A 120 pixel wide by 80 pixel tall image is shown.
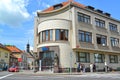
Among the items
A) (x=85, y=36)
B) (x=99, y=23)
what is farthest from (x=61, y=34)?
(x=99, y=23)

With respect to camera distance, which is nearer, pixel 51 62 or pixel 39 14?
pixel 51 62

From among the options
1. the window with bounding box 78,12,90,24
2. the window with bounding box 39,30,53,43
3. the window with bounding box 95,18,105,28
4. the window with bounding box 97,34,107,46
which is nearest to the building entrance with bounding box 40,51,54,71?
the window with bounding box 39,30,53,43

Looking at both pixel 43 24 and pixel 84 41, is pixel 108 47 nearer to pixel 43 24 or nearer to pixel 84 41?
pixel 84 41

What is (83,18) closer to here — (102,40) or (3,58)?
(102,40)

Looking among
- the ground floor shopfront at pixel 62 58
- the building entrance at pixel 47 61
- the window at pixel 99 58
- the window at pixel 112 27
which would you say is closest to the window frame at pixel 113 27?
the window at pixel 112 27

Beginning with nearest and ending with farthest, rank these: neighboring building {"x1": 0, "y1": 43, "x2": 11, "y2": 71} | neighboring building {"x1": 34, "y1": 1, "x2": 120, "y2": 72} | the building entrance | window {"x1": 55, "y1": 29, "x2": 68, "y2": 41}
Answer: neighboring building {"x1": 34, "y1": 1, "x2": 120, "y2": 72} → the building entrance → window {"x1": 55, "y1": 29, "x2": 68, "y2": 41} → neighboring building {"x1": 0, "y1": 43, "x2": 11, "y2": 71}

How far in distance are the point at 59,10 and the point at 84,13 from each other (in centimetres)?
503

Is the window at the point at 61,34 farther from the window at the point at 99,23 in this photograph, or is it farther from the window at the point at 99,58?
the window at the point at 99,23

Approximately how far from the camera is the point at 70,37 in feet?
137

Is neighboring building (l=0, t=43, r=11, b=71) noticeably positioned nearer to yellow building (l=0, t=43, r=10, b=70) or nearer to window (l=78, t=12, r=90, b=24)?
yellow building (l=0, t=43, r=10, b=70)

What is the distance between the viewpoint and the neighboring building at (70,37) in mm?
40594

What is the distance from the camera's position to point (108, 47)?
49.7 m

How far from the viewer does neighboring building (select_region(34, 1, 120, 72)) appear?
40594 mm

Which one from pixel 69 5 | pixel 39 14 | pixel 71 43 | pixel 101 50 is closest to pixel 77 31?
pixel 71 43
